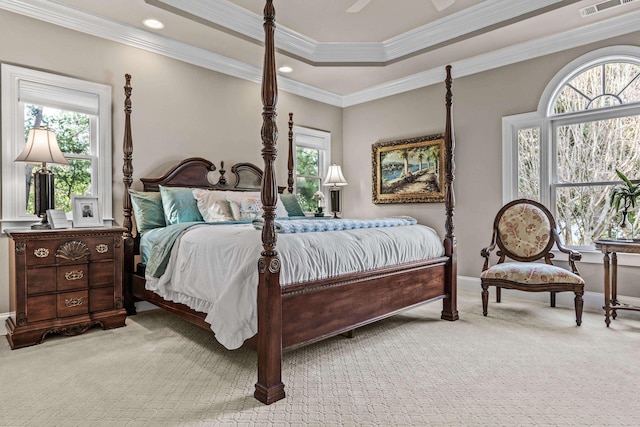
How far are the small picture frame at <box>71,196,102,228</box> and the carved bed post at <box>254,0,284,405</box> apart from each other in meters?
2.00

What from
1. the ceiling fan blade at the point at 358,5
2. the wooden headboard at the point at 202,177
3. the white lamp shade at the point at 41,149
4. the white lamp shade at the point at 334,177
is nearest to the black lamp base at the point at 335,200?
the white lamp shade at the point at 334,177

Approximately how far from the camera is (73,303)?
2881 millimetres

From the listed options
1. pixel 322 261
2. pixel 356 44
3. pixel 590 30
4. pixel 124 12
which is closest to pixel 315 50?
pixel 356 44

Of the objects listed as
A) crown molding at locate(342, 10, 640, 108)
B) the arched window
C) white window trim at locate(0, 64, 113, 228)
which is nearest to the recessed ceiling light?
white window trim at locate(0, 64, 113, 228)

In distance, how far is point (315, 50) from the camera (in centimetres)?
455

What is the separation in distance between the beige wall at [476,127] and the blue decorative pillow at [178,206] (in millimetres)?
2924

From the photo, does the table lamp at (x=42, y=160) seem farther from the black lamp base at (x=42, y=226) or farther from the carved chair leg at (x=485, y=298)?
the carved chair leg at (x=485, y=298)

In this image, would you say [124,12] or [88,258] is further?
[124,12]

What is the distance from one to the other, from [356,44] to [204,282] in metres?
3.50

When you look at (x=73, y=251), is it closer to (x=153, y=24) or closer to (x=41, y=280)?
(x=41, y=280)

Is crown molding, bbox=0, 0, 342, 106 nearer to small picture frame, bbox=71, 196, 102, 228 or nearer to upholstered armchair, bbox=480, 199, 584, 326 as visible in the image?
small picture frame, bbox=71, 196, 102, 228

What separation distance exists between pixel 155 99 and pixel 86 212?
1.42 metres

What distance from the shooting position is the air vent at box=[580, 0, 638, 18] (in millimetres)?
3230

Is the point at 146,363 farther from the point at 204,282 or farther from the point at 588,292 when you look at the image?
the point at 588,292
